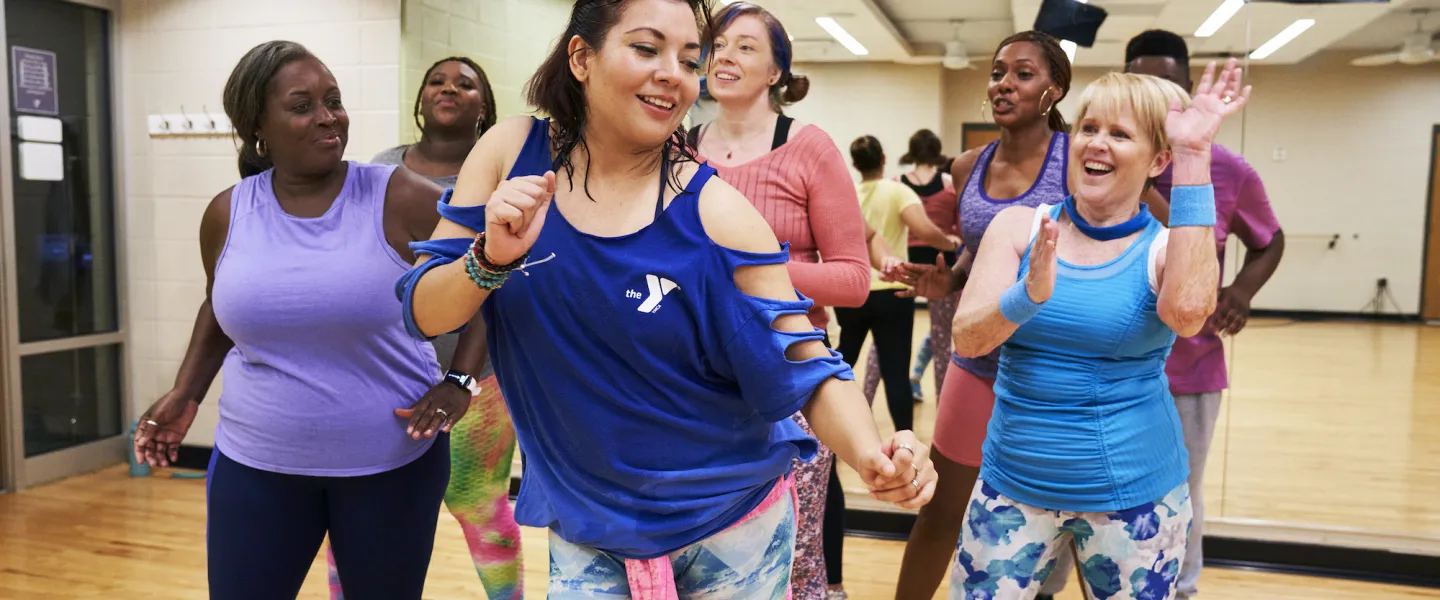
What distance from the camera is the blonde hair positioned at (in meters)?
1.91

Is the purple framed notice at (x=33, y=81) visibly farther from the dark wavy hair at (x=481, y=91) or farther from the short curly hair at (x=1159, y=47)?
the short curly hair at (x=1159, y=47)

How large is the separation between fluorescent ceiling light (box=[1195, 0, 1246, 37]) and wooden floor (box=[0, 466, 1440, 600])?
1878 millimetres

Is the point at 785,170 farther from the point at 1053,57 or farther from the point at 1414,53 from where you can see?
the point at 1414,53

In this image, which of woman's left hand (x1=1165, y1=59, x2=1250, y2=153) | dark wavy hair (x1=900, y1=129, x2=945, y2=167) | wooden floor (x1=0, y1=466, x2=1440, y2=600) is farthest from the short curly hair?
wooden floor (x1=0, y1=466, x2=1440, y2=600)

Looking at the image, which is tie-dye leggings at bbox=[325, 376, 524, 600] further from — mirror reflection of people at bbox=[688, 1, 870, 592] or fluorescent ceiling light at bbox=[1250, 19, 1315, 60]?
fluorescent ceiling light at bbox=[1250, 19, 1315, 60]

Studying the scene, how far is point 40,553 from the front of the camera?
3785 millimetres

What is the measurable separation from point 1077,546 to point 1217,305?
1145 millimetres

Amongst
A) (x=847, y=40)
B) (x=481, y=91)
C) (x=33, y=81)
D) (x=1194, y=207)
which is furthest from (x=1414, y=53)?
(x=33, y=81)

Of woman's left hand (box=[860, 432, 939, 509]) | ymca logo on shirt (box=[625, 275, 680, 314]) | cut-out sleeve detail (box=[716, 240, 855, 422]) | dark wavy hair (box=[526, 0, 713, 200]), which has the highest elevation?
dark wavy hair (box=[526, 0, 713, 200])

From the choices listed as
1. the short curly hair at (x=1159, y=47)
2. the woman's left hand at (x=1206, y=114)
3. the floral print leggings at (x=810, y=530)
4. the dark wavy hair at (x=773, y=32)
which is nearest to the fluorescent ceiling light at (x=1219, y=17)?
the short curly hair at (x=1159, y=47)

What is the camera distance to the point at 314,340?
5.95ft

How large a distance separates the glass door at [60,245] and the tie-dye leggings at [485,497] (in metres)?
3.09

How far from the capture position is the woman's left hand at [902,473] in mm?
1114

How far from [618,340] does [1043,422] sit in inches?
40.0
